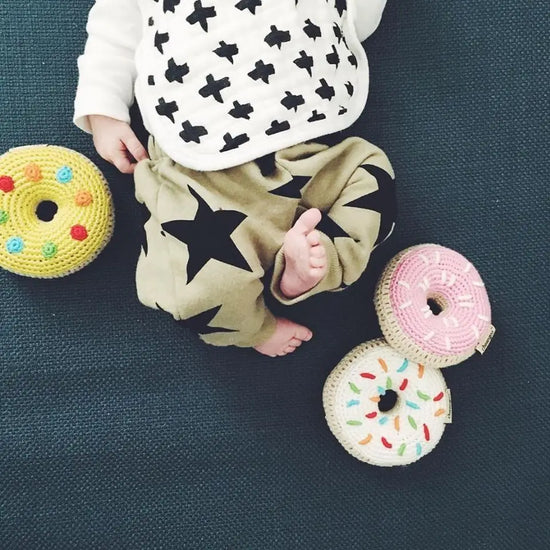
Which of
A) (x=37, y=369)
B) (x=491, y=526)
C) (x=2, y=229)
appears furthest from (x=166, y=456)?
(x=491, y=526)

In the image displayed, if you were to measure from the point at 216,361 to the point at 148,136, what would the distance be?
33 centimetres

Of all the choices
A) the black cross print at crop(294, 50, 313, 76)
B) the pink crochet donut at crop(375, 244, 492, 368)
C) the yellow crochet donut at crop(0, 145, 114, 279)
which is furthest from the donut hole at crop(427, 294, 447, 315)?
the yellow crochet donut at crop(0, 145, 114, 279)

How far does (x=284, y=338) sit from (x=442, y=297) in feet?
0.72

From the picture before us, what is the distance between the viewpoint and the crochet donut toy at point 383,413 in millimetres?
850

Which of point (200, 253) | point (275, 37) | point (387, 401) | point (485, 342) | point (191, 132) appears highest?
point (275, 37)

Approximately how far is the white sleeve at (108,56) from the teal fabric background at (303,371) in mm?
109

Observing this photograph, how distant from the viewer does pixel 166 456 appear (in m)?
0.90

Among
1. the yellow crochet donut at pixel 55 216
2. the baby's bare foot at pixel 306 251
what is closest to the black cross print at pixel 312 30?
the baby's bare foot at pixel 306 251

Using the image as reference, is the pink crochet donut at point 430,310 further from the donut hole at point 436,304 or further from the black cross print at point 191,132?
the black cross print at point 191,132

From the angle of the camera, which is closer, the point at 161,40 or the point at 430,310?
the point at 161,40

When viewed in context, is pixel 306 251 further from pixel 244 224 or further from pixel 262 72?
pixel 262 72

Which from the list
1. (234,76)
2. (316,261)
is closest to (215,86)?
(234,76)

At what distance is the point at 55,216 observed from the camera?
83 cm

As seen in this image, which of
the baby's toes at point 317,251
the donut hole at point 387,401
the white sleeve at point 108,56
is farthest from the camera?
the donut hole at point 387,401
